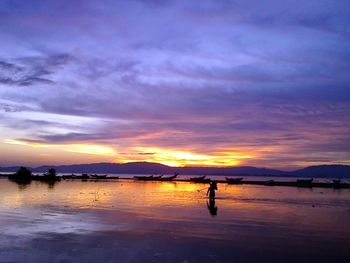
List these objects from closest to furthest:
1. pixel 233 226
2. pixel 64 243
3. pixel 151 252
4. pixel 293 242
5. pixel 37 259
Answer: pixel 37 259 → pixel 151 252 → pixel 64 243 → pixel 293 242 → pixel 233 226

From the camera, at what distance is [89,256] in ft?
55.0

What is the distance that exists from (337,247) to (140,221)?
1262 centimetres

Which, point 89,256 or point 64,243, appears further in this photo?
point 64,243

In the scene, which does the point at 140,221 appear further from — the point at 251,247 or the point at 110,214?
the point at 251,247

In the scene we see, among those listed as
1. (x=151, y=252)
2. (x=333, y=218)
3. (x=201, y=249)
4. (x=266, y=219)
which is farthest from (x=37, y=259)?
(x=333, y=218)

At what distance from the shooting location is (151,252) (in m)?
17.7

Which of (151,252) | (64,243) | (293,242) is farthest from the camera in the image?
(293,242)

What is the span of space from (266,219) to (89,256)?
16.3 meters

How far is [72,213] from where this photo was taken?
3062 centimetres

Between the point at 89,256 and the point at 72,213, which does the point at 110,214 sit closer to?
the point at 72,213

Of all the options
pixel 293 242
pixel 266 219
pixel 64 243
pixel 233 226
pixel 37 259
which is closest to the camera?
pixel 37 259

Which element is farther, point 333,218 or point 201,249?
point 333,218

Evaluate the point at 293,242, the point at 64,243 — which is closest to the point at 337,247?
the point at 293,242

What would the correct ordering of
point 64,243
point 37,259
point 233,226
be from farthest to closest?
point 233,226, point 64,243, point 37,259
